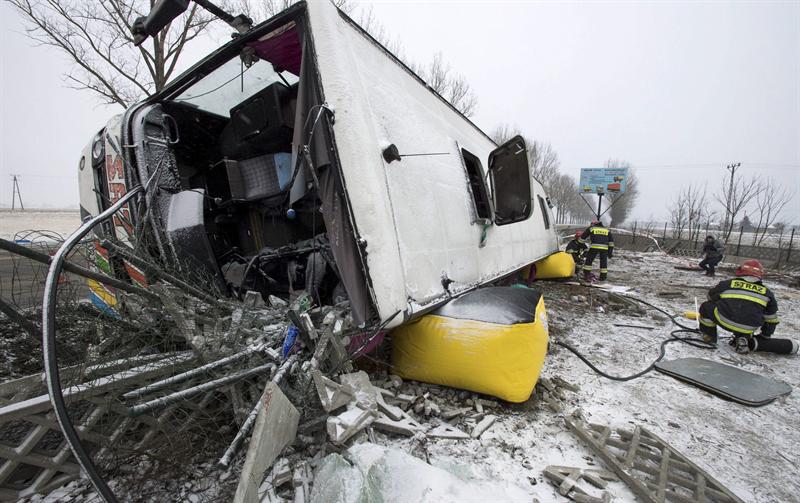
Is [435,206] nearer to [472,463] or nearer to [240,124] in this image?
[472,463]

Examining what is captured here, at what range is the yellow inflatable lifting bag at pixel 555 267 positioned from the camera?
7.46 metres

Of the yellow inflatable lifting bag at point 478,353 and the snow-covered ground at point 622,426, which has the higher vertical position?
the yellow inflatable lifting bag at point 478,353

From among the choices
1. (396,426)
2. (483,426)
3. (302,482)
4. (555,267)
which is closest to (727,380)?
(483,426)

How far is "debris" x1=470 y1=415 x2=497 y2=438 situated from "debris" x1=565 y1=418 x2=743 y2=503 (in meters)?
0.51

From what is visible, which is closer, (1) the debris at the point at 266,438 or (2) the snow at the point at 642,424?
(1) the debris at the point at 266,438

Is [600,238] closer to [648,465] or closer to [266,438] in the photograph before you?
[648,465]

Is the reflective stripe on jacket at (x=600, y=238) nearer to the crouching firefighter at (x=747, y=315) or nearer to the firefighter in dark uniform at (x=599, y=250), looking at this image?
the firefighter in dark uniform at (x=599, y=250)

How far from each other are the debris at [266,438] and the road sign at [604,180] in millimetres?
19068

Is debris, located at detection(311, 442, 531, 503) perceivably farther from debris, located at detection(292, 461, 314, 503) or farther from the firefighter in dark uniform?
the firefighter in dark uniform

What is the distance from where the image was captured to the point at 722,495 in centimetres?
161

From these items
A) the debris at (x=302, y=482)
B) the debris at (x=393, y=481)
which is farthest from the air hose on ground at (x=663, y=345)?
the debris at (x=302, y=482)

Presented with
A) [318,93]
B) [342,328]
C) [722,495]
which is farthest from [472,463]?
[318,93]

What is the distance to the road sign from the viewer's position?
16953 millimetres

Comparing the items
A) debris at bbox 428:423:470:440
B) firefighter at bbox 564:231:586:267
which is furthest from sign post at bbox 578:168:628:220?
debris at bbox 428:423:470:440
